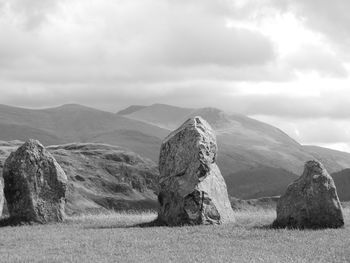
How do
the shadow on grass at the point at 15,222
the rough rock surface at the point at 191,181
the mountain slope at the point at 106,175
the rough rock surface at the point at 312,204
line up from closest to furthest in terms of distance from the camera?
1. the rough rock surface at the point at 312,204
2. the rough rock surface at the point at 191,181
3. the shadow on grass at the point at 15,222
4. the mountain slope at the point at 106,175

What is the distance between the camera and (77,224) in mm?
37406

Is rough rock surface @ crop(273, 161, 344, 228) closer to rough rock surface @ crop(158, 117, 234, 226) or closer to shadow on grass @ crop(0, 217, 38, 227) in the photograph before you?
rough rock surface @ crop(158, 117, 234, 226)

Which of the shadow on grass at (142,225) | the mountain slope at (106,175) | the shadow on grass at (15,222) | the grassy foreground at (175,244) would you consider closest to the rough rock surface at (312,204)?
the grassy foreground at (175,244)

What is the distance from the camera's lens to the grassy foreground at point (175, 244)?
2356cm

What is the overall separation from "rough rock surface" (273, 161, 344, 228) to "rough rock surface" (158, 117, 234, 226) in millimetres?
3633

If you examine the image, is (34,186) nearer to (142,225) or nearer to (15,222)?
(15,222)

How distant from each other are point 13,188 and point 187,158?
10186mm

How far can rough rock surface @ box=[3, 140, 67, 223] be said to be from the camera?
38.8 meters

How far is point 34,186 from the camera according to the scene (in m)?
39.1

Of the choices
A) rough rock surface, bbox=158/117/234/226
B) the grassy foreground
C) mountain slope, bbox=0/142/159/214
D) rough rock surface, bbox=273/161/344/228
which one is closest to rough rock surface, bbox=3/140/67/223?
the grassy foreground

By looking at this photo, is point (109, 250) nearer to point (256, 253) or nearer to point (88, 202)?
point (256, 253)

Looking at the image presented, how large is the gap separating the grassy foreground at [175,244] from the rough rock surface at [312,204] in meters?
0.93

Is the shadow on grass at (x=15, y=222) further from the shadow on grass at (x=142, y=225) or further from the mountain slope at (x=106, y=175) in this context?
the mountain slope at (x=106, y=175)

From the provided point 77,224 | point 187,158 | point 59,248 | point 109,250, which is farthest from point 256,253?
point 77,224
